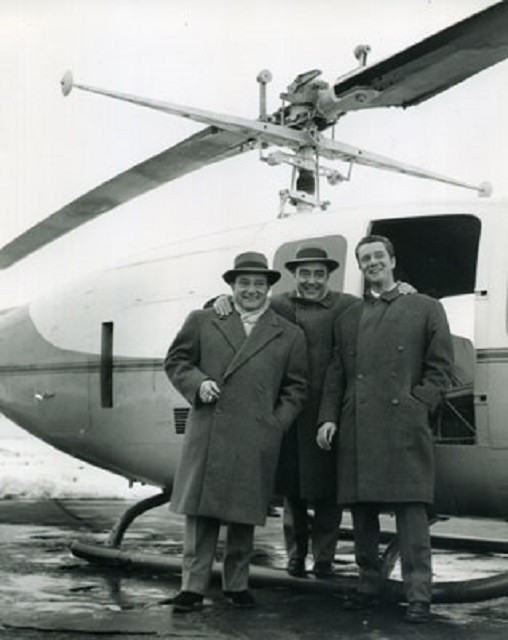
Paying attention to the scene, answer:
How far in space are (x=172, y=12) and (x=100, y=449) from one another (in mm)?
3185

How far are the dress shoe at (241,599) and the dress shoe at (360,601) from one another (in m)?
0.50

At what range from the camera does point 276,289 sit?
6.37 m

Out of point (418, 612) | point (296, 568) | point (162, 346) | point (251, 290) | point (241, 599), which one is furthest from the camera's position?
point (162, 346)

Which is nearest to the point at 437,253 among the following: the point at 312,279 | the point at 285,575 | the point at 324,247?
the point at 324,247

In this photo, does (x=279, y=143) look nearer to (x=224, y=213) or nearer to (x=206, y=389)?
(x=224, y=213)

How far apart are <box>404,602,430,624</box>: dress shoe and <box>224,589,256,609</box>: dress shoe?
33.7 inches

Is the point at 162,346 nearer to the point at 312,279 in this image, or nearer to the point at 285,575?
the point at 312,279

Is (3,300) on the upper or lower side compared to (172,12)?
lower

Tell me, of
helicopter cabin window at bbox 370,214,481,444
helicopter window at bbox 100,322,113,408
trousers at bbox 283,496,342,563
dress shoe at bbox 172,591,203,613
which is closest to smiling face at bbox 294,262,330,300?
helicopter cabin window at bbox 370,214,481,444

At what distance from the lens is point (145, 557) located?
6.62m

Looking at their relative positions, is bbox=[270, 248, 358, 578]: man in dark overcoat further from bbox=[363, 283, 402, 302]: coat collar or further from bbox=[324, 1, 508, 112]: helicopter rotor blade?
bbox=[324, 1, 508, 112]: helicopter rotor blade

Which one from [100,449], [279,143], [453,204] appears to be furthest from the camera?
[279,143]

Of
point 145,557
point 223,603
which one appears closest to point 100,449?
point 145,557

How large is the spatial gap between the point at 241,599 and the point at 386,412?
1267 millimetres
